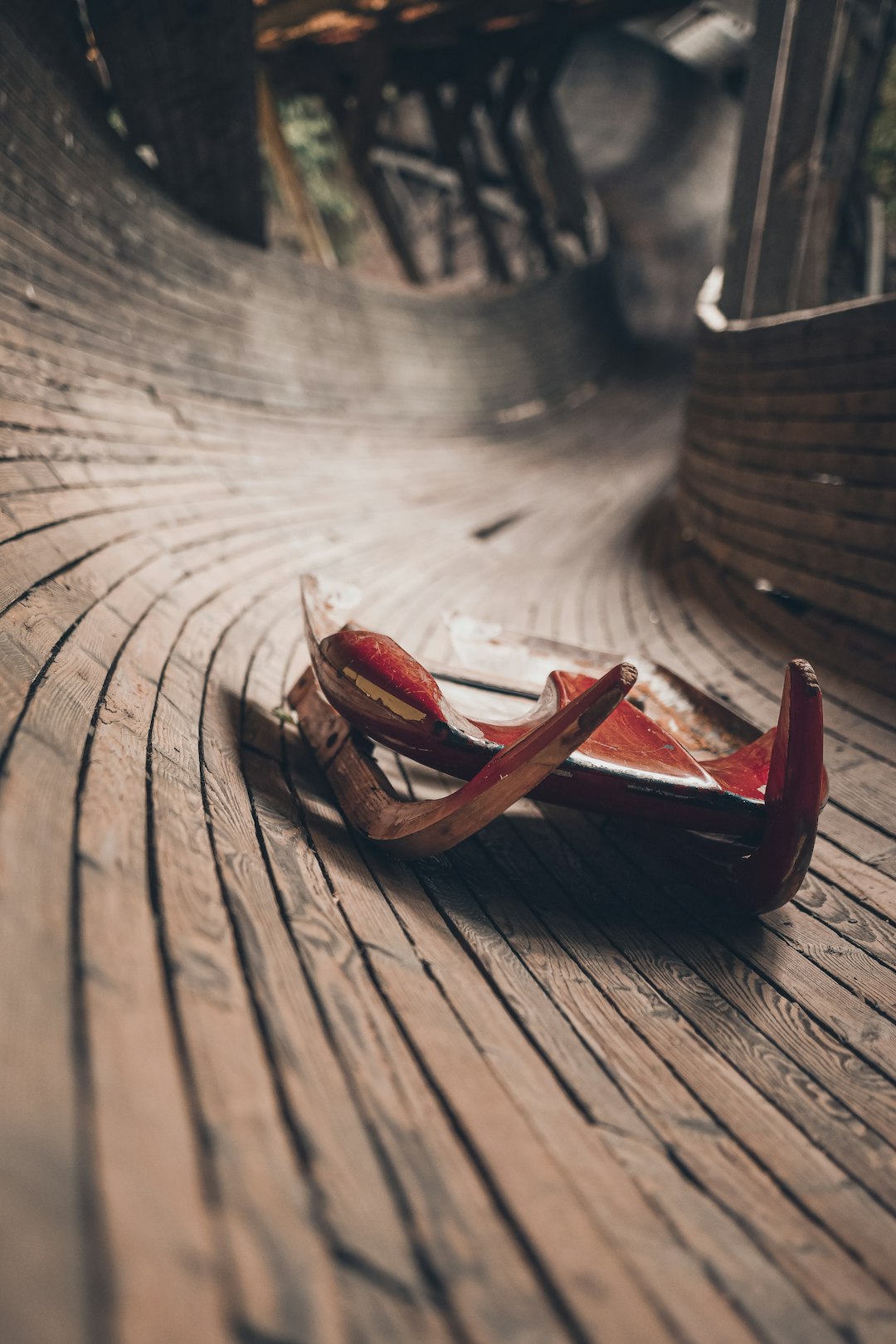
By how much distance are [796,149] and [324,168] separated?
42.3 ft

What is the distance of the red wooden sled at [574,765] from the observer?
6.47ft

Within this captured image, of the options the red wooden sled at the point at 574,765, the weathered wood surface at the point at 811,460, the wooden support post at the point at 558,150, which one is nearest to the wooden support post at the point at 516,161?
the wooden support post at the point at 558,150

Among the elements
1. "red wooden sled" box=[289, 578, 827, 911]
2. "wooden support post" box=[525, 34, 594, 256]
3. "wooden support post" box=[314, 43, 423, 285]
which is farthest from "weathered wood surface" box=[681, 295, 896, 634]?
"wooden support post" box=[525, 34, 594, 256]

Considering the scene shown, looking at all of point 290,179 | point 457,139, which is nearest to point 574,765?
point 290,179

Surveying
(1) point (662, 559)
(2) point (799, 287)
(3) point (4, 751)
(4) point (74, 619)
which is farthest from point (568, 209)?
(3) point (4, 751)

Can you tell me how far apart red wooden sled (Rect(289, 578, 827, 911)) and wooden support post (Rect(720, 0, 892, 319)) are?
5.05 meters

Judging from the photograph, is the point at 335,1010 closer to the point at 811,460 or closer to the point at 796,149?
the point at 811,460

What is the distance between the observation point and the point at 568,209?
1341 centimetres

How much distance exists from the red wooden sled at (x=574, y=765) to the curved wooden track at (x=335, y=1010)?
0.17 metres

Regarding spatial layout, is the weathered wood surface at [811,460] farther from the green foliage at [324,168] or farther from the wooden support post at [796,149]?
the green foliage at [324,168]

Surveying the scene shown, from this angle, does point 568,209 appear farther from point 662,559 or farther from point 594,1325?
point 594,1325

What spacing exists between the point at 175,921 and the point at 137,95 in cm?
726

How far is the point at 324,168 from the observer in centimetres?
1587

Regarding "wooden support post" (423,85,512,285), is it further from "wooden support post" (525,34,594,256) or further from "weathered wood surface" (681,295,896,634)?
"weathered wood surface" (681,295,896,634)
